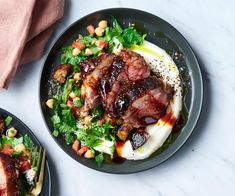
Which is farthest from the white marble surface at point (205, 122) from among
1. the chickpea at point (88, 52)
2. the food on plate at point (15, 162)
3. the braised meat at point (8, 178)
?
the braised meat at point (8, 178)

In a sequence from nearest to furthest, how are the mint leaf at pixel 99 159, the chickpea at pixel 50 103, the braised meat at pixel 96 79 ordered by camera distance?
the braised meat at pixel 96 79, the mint leaf at pixel 99 159, the chickpea at pixel 50 103

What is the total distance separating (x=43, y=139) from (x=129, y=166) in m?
0.78

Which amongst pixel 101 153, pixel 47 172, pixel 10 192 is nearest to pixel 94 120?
pixel 101 153

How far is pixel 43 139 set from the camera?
458 centimetres

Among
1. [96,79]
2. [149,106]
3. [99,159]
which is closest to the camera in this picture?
[149,106]

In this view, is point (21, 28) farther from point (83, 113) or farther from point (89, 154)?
point (89, 154)

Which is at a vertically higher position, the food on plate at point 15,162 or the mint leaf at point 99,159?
the mint leaf at point 99,159

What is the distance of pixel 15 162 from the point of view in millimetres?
4469

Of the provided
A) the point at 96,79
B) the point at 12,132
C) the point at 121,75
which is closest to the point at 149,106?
the point at 121,75

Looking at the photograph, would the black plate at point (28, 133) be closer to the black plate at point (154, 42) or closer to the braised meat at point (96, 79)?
the black plate at point (154, 42)

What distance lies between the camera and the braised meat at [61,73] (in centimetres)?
441

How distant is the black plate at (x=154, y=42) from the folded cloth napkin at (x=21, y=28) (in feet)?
0.55

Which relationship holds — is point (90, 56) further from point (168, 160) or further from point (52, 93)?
point (168, 160)

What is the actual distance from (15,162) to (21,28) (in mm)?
1086
